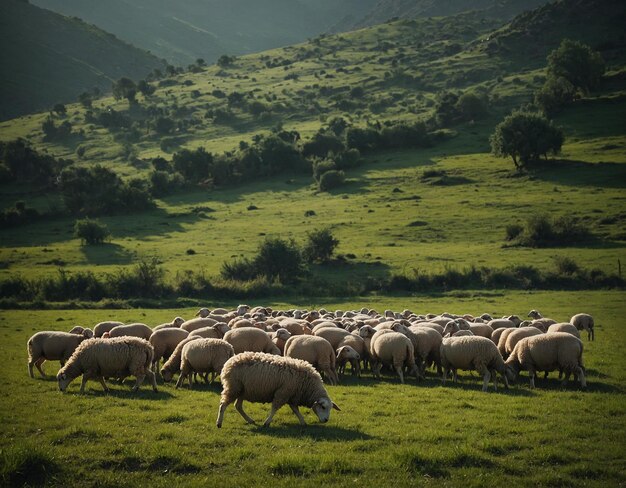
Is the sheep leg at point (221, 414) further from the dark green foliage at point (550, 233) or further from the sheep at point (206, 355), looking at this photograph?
the dark green foliage at point (550, 233)

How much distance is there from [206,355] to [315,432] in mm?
5391

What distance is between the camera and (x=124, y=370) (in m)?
16.6

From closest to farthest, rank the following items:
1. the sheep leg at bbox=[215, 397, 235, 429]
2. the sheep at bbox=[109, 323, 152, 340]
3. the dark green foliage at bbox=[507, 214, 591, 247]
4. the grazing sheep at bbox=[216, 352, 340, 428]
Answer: the sheep leg at bbox=[215, 397, 235, 429] → the grazing sheep at bbox=[216, 352, 340, 428] → the sheep at bbox=[109, 323, 152, 340] → the dark green foliage at bbox=[507, 214, 591, 247]

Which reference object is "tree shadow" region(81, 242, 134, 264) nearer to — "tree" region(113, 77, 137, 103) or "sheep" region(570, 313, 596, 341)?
"sheep" region(570, 313, 596, 341)

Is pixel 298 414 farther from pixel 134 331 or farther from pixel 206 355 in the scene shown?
pixel 134 331

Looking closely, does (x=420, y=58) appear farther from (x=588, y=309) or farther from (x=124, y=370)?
(x=124, y=370)

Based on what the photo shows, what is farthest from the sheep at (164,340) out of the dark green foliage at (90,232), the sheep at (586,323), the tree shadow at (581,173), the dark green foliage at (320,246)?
the tree shadow at (581,173)

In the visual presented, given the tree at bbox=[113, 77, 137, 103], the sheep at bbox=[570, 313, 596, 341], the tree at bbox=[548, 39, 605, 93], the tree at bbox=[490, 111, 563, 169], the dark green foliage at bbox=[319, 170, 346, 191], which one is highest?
the tree at bbox=[113, 77, 137, 103]

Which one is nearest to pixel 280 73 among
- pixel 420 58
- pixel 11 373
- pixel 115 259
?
pixel 420 58

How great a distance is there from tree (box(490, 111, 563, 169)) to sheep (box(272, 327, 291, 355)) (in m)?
66.5

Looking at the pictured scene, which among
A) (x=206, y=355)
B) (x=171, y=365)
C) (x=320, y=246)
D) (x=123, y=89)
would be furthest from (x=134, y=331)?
(x=123, y=89)

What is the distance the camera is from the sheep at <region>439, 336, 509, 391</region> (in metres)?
17.5

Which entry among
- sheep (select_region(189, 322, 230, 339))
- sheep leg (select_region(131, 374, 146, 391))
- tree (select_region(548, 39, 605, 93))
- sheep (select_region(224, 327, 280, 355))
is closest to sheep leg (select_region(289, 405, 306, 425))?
sheep leg (select_region(131, 374, 146, 391))

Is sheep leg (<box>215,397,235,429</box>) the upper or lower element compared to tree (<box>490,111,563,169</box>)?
lower
